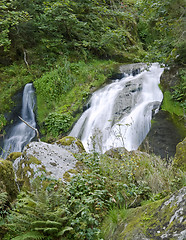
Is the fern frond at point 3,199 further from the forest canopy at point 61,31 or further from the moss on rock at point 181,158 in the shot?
the forest canopy at point 61,31

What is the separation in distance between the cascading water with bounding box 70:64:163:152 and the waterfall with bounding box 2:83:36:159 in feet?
7.49

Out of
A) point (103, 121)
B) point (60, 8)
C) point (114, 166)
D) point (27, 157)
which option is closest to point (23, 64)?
point (60, 8)

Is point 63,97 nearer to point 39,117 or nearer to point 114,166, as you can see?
point 39,117

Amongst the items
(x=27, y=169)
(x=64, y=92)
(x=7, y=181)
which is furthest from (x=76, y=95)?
(x=7, y=181)

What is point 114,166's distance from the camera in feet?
11.3

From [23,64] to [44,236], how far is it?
1182 cm

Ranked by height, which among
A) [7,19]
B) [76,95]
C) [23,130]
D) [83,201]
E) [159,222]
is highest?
[7,19]

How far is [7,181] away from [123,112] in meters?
6.36

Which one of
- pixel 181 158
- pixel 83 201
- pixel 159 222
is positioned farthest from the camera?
pixel 181 158

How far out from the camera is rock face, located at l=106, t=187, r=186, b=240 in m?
1.49

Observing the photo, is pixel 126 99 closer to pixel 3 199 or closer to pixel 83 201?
pixel 83 201

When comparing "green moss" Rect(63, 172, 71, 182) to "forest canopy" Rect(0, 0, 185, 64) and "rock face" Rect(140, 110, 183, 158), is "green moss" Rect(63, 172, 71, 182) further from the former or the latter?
"forest canopy" Rect(0, 0, 185, 64)

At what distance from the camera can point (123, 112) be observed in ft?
27.9

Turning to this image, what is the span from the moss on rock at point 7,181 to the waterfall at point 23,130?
5.06 m
